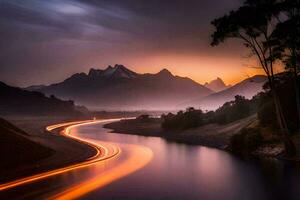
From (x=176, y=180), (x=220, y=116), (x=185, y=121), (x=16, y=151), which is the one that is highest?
(x=220, y=116)

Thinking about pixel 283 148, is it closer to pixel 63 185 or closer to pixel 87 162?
pixel 87 162

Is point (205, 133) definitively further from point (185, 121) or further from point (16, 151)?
point (16, 151)

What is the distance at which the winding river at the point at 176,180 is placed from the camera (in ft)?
88.6

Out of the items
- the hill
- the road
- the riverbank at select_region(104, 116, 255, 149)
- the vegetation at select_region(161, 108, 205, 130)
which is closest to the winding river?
the road

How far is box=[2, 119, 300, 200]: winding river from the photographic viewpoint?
2700cm

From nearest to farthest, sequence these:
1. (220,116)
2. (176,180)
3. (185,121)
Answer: (176,180) < (220,116) < (185,121)

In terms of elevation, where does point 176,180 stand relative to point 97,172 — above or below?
below

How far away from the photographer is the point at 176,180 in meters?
33.2

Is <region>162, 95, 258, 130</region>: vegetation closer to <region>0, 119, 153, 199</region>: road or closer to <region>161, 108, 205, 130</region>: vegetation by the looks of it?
<region>161, 108, 205, 130</region>: vegetation

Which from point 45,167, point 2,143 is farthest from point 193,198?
point 2,143

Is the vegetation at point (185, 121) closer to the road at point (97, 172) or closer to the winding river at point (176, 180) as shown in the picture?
the road at point (97, 172)

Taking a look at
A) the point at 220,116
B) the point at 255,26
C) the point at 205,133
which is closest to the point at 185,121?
the point at 220,116

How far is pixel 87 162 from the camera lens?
135ft

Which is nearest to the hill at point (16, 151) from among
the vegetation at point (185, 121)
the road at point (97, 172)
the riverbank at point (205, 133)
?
the road at point (97, 172)
